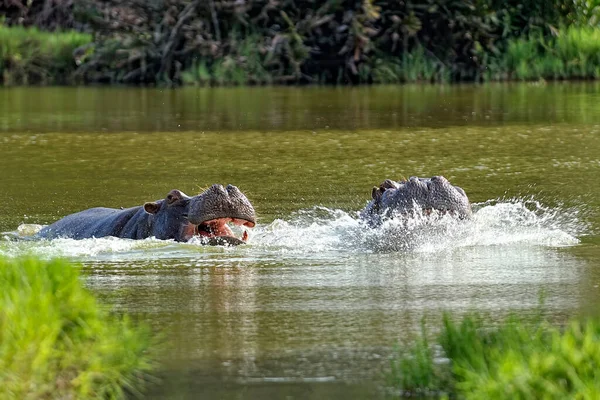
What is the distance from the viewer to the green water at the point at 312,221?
507 centimetres

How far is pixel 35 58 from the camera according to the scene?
26.4 meters

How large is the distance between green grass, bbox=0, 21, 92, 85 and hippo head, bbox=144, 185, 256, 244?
60.4ft

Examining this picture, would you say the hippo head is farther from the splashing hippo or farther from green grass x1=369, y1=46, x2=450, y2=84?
green grass x1=369, y1=46, x2=450, y2=84

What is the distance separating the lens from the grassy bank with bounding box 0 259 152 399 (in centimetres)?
398

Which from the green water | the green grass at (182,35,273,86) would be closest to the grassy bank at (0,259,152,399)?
the green water

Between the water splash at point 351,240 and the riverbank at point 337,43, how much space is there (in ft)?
52.0

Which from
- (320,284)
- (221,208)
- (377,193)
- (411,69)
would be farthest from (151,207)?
(411,69)

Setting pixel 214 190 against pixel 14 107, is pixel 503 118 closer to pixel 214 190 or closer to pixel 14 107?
pixel 14 107

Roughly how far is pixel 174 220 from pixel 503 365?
4600mm

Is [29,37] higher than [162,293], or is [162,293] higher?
[29,37]

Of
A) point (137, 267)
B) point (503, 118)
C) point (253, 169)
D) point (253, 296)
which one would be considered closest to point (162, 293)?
point (253, 296)

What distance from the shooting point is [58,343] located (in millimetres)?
4305

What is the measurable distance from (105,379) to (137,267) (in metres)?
2.83

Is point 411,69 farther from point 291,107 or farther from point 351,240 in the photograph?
point 351,240
